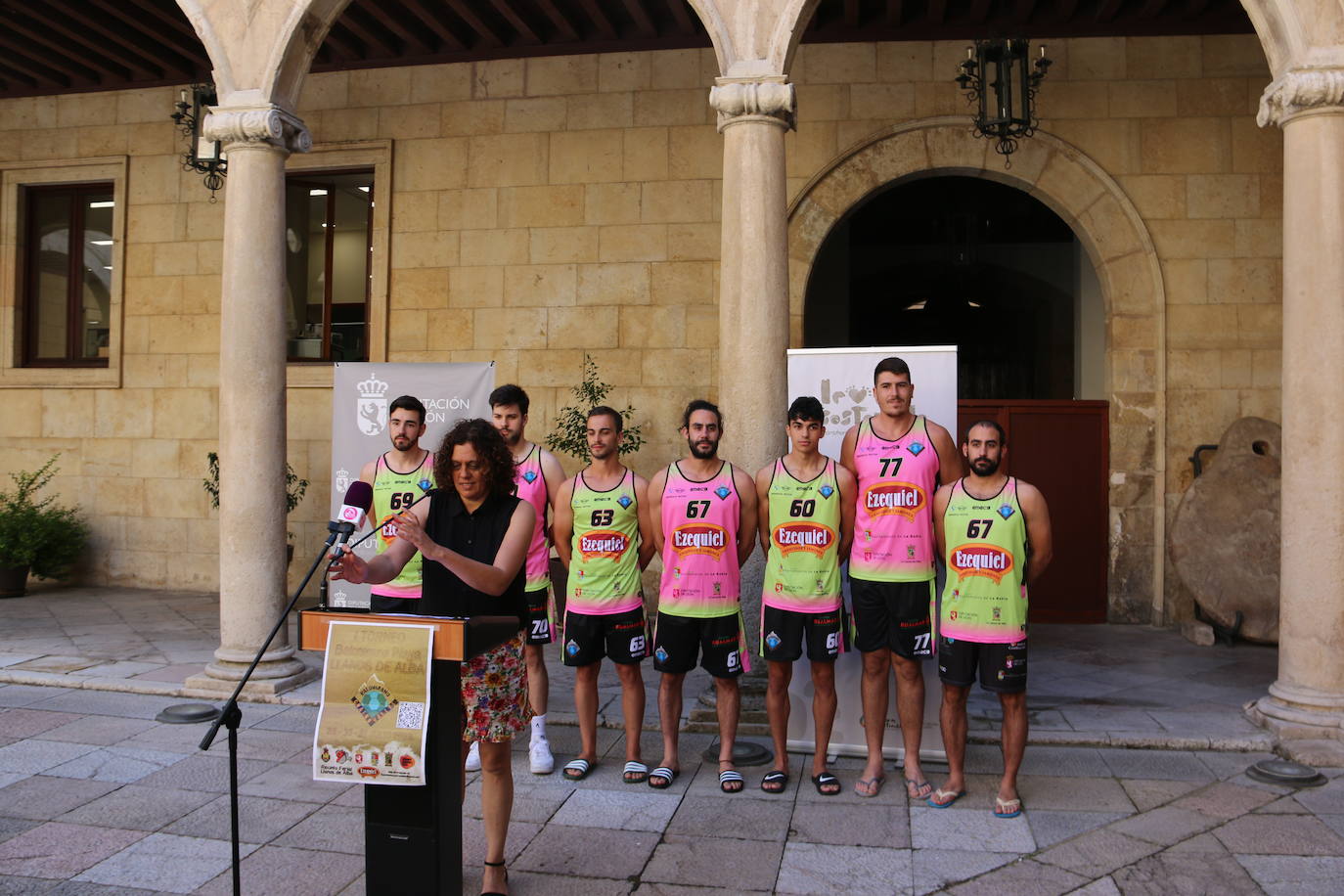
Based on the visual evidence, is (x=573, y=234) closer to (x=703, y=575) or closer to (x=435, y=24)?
(x=435, y=24)

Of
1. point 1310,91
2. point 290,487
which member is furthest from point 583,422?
point 1310,91

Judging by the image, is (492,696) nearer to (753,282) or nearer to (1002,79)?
(753,282)

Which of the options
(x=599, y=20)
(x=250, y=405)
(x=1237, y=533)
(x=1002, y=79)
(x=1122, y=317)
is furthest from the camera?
(x=599, y=20)

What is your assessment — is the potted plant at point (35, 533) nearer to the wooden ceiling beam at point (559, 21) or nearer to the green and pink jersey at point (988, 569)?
the wooden ceiling beam at point (559, 21)

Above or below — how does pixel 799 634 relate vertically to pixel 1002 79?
below

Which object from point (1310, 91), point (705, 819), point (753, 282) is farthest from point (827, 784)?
point (1310, 91)

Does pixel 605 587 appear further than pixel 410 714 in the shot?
Yes

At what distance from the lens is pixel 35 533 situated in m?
9.58

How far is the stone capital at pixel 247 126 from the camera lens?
636 cm

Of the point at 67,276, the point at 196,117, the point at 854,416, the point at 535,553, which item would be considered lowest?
the point at 535,553

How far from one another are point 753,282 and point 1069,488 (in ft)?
14.8

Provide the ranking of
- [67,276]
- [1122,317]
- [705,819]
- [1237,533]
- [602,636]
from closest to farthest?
1. [705,819]
2. [602,636]
3. [1237,533]
4. [1122,317]
5. [67,276]

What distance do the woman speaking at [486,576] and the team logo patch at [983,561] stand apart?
1936 millimetres

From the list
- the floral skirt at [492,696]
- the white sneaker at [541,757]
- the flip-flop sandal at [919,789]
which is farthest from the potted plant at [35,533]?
the flip-flop sandal at [919,789]
